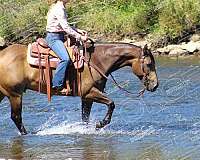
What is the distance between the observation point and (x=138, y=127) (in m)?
12.0

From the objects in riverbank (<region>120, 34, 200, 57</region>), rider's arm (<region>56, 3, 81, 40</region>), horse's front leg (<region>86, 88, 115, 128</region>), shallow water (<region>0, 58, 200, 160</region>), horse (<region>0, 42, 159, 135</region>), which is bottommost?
riverbank (<region>120, 34, 200, 57</region>)

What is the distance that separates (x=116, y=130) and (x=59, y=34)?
6.56ft

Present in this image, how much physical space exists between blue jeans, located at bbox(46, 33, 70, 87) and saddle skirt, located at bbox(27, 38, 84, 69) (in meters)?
0.14

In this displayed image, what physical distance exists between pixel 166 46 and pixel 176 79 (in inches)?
307

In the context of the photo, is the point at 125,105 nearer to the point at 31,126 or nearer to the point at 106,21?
the point at 31,126

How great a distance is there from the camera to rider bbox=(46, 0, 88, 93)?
11.2 metres

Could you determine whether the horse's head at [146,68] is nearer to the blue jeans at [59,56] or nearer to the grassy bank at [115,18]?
the blue jeans at [59,56]

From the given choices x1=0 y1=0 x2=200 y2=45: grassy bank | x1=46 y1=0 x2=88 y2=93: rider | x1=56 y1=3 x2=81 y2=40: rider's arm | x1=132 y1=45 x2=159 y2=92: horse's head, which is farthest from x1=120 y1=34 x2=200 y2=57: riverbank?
x1=56 y1=3 x2=81 y2=40: rider's arm

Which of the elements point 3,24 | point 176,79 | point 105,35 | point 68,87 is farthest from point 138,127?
point 3,24

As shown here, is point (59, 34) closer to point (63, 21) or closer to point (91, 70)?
point (63, 21)

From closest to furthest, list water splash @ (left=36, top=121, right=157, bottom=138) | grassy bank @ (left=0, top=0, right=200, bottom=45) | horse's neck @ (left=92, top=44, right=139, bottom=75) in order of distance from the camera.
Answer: water splash @ (left=36, top=121, right=157, bottom=138) → horse's neck @ (left=92, top=44, right=139, bottom=75) → grassy bank @ (left=0, top=0, right=200, bottom=45)

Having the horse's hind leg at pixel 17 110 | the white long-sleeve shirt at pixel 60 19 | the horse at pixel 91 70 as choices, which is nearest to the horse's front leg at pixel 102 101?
the horse at pixel 91 70

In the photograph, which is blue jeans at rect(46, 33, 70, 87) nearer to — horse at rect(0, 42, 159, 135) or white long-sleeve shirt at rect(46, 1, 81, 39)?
white long-sleeve shirt at rect(46, 1, 81, 39)

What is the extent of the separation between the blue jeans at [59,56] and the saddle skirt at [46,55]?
0.14 meters
